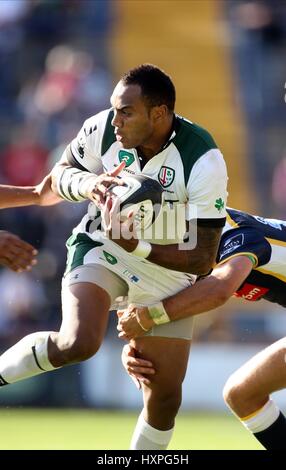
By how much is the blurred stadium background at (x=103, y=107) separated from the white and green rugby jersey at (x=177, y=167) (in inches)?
105

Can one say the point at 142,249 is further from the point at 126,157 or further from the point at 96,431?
the point at 96,431

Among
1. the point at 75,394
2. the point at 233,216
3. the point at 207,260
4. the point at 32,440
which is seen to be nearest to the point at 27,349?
the point at 207,260

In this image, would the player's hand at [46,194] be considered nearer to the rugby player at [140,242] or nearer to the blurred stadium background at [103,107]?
the rugby player at [140,242]

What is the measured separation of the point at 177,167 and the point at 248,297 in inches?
41.9

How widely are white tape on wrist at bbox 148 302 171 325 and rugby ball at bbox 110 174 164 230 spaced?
→ 1.69 ft

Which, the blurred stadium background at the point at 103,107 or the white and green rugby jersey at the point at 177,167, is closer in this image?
the white and green rugby jersey at the point at 177,167

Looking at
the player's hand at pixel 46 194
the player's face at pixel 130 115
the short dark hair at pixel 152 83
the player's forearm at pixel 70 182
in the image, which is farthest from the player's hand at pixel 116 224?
the player's hand at pixel 46 194

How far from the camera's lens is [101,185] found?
232 inches

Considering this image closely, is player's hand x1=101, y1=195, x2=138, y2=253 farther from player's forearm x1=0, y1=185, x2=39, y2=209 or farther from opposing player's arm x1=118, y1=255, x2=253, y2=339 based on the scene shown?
player's forearm x1=0, y1=185, x2=39, y2=209

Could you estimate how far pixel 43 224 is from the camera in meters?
11.7

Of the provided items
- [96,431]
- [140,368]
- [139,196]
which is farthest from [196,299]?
[96,431]

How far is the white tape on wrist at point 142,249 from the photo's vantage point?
19.2ft

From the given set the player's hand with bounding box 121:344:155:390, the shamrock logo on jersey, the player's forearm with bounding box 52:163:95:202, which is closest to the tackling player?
the player's hand with bounding box 121:344:155:390
